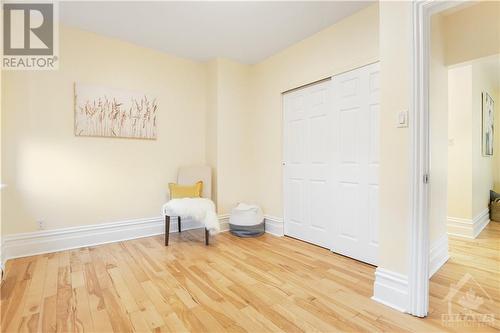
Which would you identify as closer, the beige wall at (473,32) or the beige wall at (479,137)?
the beige wall at (473,32)

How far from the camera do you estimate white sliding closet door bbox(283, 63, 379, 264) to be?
2.45 metres

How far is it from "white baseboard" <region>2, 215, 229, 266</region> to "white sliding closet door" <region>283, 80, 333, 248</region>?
3.63 ft

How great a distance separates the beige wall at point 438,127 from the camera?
2.29 meters

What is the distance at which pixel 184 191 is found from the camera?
331cm

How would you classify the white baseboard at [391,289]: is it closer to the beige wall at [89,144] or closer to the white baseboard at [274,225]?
the white baseboard at [274,225]

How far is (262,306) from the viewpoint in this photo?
5.65 feet

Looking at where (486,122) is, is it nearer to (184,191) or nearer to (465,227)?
(465,227)

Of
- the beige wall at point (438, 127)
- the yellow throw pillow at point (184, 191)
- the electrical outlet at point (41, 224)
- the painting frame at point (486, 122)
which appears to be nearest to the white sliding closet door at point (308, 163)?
the beige wall at point (438, 127)

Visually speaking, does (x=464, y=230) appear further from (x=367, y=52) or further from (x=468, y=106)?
(x=367, y=52)

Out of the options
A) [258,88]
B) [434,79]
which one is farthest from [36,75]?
[434,79]

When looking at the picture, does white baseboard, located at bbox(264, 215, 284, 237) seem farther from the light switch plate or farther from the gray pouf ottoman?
the light switch plate

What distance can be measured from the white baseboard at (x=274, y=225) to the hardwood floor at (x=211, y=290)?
1.72 ft

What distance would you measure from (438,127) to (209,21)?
2.57 metres

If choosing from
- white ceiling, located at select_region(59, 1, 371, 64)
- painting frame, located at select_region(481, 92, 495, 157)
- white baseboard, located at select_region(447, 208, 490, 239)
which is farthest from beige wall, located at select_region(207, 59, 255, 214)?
painting frame, located at select_region(481, 92, 495, 157)
